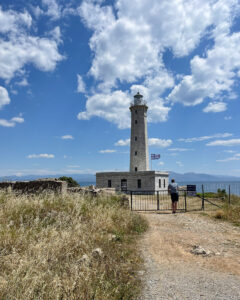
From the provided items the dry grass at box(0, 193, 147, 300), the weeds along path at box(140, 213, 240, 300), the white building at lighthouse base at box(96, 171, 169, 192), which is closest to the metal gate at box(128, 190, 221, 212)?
the weeds along path at box(140, 213, 240, 300)

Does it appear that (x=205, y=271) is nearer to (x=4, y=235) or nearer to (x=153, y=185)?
(x=4, y=235)

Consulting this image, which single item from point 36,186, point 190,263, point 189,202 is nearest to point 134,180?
point 189,202

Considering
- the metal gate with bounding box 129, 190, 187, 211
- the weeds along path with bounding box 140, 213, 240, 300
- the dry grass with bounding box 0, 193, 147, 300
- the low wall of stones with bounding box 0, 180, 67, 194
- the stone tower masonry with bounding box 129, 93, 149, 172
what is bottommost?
the metal gate with bounding box 129, 190, 187, 211

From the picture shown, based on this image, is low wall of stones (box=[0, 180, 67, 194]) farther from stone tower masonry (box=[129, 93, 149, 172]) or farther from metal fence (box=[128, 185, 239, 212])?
stone tower masonry (box=[129, 93, 149, 172])

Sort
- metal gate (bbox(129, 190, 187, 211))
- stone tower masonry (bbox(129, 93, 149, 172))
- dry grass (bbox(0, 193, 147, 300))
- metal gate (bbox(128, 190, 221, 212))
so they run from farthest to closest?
stone tower masonry (bbox(129, 93, 149, 172)), metal gate (bbox(129, 190, 187, 211)), metal gate (bbox(128, 190, 221, 212)), dry grass (bbox(0, 193, 147, 300))

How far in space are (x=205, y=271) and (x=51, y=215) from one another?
14.8 ft

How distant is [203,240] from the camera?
7.02 metres

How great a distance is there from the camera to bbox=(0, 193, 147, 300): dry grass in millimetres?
2883

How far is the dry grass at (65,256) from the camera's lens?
288 cm

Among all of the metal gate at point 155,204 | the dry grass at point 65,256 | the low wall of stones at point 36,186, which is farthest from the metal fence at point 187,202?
the dry grass at point 65,256

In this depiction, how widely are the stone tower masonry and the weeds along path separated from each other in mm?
26395

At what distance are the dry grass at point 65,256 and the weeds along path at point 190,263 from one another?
0.39 metres

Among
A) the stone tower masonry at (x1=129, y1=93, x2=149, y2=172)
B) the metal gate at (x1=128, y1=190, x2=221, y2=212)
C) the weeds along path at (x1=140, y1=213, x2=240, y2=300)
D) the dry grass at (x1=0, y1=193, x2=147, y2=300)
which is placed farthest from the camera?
the stone tower masonry at (x1=129, y1=93, x2=149, y2=172)

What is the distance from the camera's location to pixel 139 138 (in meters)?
35.7
